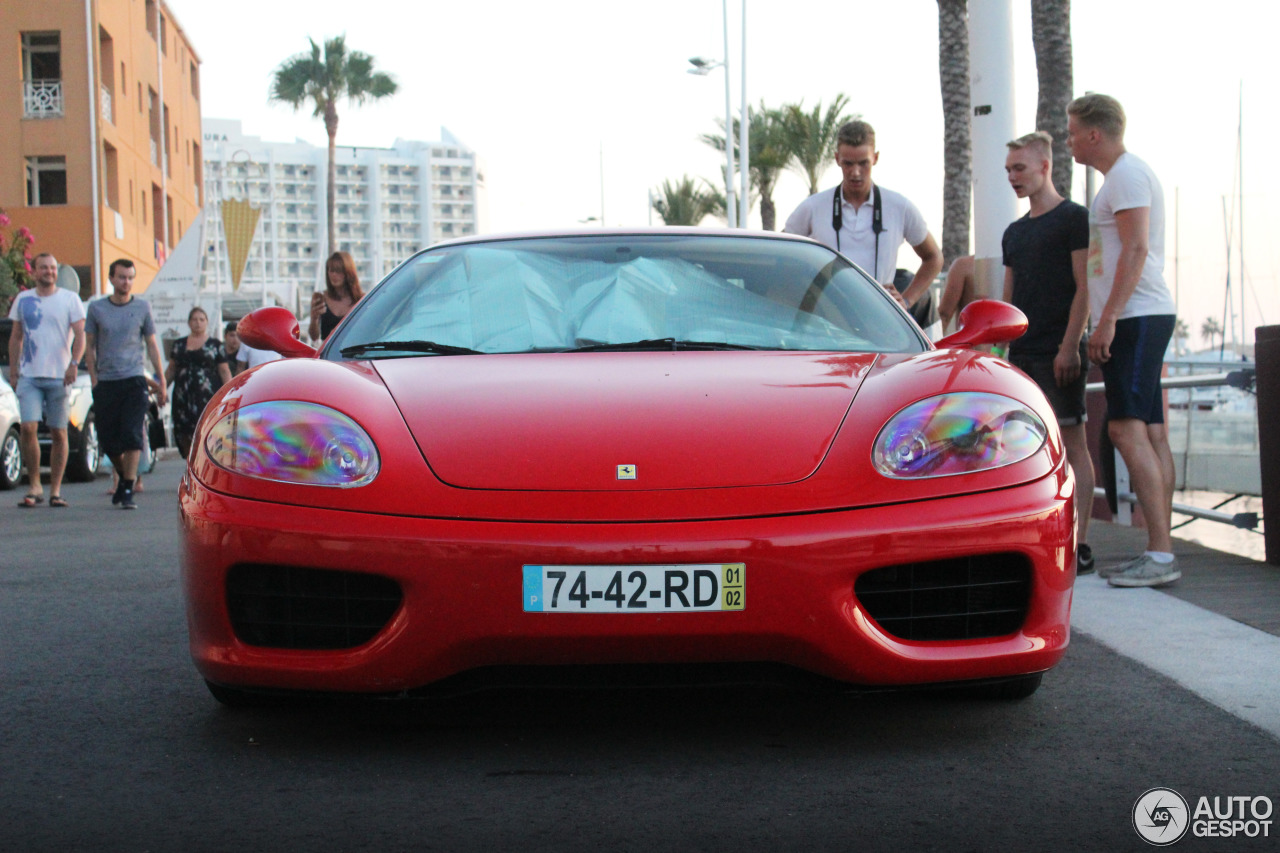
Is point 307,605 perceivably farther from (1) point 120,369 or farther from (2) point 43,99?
(2) point 43,99

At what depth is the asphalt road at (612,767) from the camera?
8.04 feet

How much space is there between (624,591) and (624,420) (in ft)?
1.45

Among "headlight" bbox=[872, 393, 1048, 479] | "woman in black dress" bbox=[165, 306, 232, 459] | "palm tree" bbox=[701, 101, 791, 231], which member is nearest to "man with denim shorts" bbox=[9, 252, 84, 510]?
"woman in black dress" bbox=[165, 306, 232, 459]

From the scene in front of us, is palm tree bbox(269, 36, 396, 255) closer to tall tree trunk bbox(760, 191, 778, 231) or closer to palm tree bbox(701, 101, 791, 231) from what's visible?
palm tree bbox(701, 101, 791, 231)

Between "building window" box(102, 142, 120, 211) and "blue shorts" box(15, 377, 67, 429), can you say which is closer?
"blue shorts" box(15, 377, 67, 429)

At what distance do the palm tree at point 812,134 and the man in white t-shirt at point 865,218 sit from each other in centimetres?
2851

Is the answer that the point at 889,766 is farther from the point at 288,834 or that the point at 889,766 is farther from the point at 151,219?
the point at 151,219

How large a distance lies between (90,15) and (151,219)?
800 centimetres

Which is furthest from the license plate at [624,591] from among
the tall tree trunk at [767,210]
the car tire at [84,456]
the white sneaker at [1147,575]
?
the tall tree trunk at [767,210]

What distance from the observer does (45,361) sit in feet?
33.5

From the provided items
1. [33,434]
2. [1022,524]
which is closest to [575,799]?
[1022,524]

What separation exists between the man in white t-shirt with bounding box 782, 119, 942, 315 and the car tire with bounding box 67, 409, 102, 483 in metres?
8.86

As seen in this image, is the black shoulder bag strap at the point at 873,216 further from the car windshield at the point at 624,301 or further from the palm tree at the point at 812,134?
the palm tree at the point at 812,134

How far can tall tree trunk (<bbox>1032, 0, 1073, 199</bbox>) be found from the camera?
1162 cm
